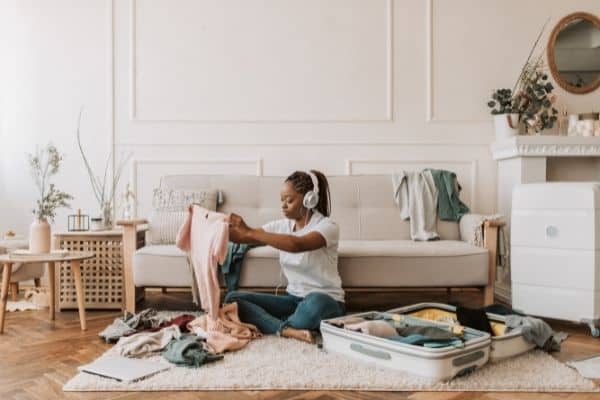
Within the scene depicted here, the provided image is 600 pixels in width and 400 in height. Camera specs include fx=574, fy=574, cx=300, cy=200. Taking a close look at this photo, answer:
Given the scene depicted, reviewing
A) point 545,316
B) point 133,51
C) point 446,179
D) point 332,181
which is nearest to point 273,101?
point 332,181

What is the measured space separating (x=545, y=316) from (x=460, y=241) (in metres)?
0.73

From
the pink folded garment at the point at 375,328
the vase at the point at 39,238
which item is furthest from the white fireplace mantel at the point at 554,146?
the vase at the point at 39,238

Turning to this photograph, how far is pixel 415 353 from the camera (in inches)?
80.9

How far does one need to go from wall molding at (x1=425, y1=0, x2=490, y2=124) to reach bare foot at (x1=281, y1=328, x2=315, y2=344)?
2127mm

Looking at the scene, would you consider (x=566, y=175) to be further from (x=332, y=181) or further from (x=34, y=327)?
(x=34, y=327)

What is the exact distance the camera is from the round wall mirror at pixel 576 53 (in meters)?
4.13

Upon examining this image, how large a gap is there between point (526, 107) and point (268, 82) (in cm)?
181

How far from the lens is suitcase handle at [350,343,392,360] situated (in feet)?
7.06

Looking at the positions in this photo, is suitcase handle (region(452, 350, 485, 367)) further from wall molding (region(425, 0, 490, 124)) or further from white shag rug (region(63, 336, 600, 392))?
wall molding (region(425, 0, 490, 124))

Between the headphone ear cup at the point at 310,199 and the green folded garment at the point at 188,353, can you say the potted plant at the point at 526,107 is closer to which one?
the headphone ear cup at the point at 310,199

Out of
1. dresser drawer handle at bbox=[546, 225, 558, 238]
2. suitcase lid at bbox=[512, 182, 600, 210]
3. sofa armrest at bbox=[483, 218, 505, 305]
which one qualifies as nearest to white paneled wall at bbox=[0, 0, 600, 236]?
sofa armrest at bbox=[483, 218, 505, 305]

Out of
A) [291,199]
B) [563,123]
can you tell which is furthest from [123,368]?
[563,123]

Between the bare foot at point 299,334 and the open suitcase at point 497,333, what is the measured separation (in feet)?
1.44

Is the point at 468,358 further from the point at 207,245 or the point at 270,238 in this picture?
the point at 207,245
